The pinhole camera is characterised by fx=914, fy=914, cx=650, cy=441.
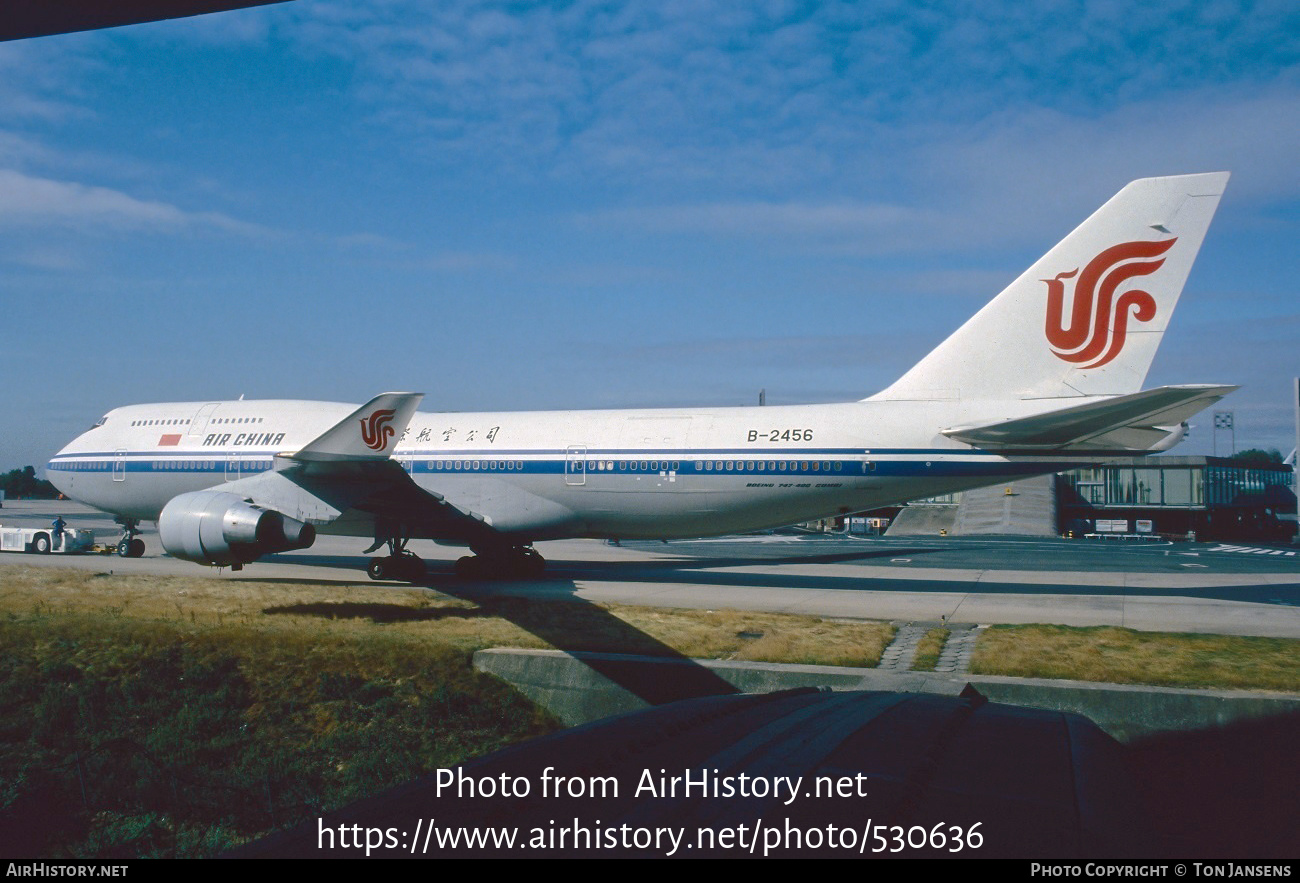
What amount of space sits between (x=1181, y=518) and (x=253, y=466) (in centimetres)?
6078

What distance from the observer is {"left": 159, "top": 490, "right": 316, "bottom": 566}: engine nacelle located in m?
16.0

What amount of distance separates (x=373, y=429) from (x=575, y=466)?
6.97 meters

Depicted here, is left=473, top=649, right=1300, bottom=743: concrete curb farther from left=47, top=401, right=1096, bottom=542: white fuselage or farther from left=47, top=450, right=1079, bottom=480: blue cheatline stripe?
left=47, top=450, right=1079, bottom=480: blue cheatline stripe

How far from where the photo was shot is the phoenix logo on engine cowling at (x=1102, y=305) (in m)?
18.2

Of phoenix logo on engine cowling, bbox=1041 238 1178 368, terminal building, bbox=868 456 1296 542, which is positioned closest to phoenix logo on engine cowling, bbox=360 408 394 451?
phoenix logo on engine cowling, bbox=1041 238 1178 368

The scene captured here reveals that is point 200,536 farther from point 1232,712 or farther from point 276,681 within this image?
point 1232,712

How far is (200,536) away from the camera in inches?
630

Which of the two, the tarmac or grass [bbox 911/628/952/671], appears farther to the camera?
the tarmac

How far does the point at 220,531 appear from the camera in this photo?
52.4 feet

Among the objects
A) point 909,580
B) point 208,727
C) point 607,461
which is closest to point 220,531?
point 208,727

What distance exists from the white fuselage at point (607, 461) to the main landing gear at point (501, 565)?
24.6 inches

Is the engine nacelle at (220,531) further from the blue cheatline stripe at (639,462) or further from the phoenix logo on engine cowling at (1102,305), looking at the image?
the phoenix logo on engine cowling at (1102,305)

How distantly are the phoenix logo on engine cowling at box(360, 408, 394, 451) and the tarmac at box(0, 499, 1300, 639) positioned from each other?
144 inches

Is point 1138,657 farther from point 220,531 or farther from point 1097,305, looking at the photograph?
point 220,531
